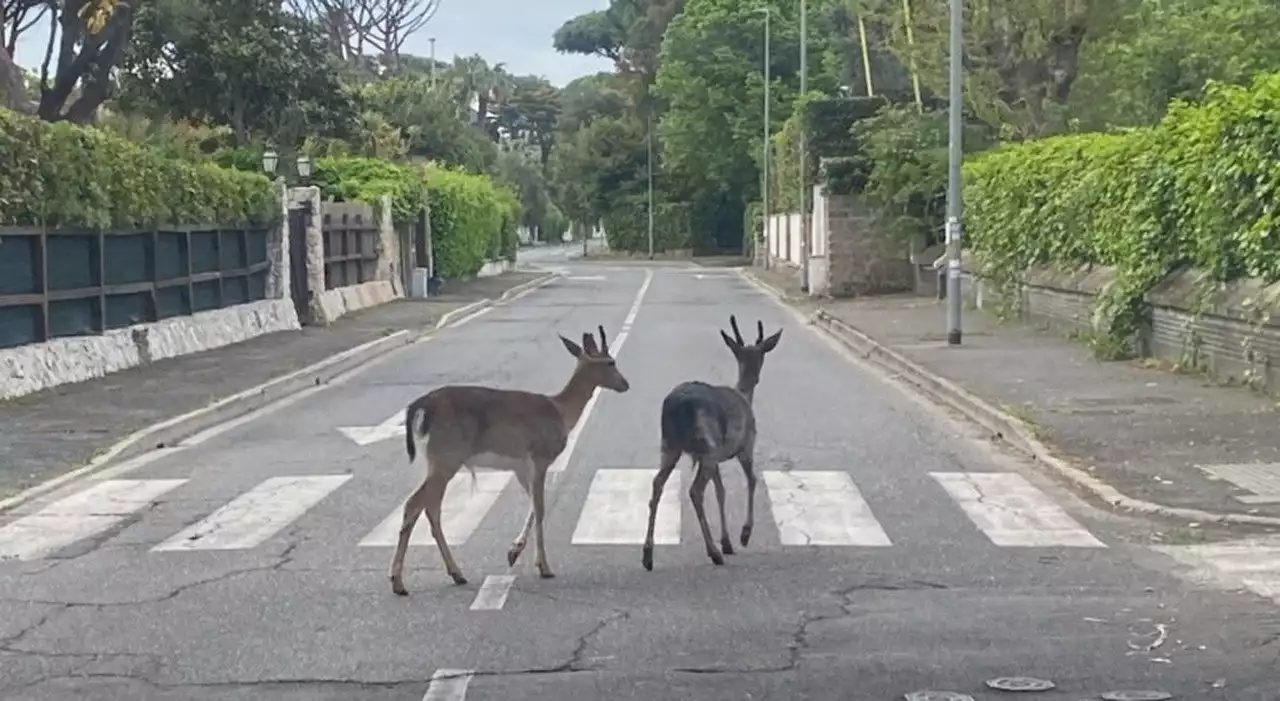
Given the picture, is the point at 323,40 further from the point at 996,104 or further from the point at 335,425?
the point at 335,425

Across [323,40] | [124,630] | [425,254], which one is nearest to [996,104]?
[425,254]

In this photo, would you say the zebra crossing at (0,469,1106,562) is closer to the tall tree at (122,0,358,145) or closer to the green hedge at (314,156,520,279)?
the green hedge at (314,156,520,279)

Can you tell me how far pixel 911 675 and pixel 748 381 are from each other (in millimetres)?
3669

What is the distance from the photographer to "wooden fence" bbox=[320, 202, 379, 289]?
119 ft

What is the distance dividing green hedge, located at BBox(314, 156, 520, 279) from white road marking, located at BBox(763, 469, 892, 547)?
30.0m

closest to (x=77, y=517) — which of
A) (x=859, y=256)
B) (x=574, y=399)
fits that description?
(x=574, y=399)

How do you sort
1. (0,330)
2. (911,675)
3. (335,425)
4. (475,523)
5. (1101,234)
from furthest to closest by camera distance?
(1101,234)
(0,330)
(335,425)
(475,523)
(911,675)

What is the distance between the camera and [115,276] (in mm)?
23328

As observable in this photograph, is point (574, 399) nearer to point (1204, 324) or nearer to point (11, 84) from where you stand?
point (1204, 324)

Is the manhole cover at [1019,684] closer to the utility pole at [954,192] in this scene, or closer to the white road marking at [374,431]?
the white road marking at [374,431]

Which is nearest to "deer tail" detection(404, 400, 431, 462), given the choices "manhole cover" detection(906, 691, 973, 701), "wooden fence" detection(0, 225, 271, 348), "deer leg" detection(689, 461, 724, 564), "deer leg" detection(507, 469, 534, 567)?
"deer leg" detection(507, 469, 534, 567)

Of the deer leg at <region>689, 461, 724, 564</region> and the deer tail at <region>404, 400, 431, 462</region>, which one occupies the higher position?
the deer tail at <region>404, 400, 431, 462</region>

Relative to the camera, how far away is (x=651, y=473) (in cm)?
1361

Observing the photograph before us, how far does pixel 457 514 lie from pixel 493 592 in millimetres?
2626
